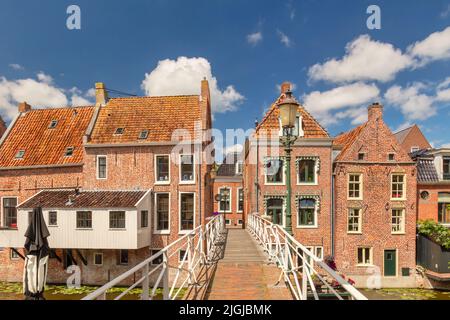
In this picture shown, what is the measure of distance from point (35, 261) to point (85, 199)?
247 inches

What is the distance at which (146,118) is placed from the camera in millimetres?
19016

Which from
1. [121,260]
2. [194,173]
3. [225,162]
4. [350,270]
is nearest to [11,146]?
[121,260]

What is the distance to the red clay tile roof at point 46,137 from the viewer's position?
1855 cm

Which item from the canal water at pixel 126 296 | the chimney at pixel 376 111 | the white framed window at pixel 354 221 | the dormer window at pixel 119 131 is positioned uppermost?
the chimney at pixel 376 111

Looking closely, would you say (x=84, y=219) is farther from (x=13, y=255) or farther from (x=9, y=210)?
(x=13, y=255)

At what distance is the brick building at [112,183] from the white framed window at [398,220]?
13.7m

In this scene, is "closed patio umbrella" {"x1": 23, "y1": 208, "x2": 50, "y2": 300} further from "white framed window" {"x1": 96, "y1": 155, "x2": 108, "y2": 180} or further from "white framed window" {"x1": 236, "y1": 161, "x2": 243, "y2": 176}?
"white framed window" {"x1": 236, "y1": 161, "x2": 243, "y2": 176}

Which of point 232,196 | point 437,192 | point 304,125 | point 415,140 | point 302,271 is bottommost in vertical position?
point 232,196

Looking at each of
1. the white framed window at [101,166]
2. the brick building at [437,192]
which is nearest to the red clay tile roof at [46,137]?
the white framed window at [101,166]

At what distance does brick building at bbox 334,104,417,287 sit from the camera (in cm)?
1869

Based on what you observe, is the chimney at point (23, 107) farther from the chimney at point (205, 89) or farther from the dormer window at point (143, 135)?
the chimney at point (205, 89)

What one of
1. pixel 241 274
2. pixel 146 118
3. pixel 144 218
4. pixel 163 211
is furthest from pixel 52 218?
pixel 241 274

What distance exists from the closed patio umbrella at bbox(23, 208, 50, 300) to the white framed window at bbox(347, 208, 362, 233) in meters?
18.1

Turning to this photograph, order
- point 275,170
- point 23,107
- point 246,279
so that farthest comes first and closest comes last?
point 23,107, point 275,170, point 246,279
